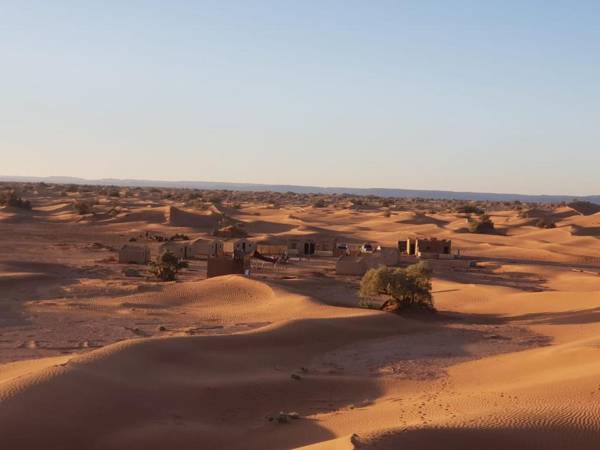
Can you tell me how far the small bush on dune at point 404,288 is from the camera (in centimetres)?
2684

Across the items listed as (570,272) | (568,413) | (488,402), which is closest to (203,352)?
(488,402)

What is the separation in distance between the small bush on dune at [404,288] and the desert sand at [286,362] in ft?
2.45

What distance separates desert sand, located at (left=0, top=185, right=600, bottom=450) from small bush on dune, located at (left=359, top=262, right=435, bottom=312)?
2.45ft

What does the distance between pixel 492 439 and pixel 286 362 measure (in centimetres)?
844

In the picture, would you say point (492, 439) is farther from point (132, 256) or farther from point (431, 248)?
point (431, 248)

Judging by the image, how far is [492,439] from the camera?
36.9ft

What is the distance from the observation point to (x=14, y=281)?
103 feet

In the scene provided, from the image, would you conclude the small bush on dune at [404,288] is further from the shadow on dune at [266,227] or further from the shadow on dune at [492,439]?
the shadow on dune at [266,227]

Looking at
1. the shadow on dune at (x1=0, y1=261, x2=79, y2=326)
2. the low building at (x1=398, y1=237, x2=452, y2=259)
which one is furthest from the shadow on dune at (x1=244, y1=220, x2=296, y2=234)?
the shadow on dune at (x1=0, y1=261, x2=79, y2=326)

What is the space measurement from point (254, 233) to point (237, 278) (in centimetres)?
2892

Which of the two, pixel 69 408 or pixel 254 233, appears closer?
pixel 69 408

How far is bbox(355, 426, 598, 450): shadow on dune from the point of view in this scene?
35.3 ft

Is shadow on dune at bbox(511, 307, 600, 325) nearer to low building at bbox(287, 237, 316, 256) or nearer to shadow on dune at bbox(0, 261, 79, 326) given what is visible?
shadow on dune at bbox(0, 261, 79, 326)

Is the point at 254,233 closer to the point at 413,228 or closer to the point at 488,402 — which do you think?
the point at 413,228
